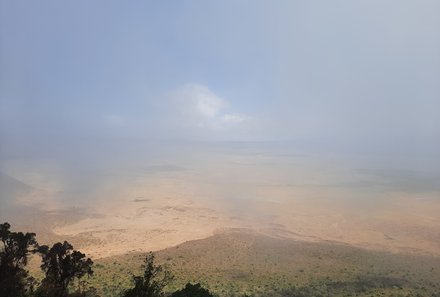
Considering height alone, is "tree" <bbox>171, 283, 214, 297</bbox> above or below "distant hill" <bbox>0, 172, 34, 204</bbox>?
below

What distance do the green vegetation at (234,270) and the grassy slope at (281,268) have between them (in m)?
0.08

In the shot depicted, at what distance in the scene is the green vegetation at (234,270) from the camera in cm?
2391

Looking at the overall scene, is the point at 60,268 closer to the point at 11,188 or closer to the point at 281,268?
the point at 281,268

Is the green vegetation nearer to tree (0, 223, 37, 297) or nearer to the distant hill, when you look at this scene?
tree (0, 223, 37, 297)

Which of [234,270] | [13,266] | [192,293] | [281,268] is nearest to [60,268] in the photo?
[13,266]

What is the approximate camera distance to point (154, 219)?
196ft

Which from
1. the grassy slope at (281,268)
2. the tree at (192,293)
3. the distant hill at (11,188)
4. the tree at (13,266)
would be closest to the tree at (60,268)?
the tree at (13,266)

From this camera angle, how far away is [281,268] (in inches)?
1486

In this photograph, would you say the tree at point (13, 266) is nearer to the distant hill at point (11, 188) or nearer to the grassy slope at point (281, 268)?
the grassy slope at point (281, 268)

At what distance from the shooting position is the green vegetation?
78.4 feet

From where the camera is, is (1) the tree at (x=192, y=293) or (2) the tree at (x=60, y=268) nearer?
(2) the tree at (x=60, y=268)

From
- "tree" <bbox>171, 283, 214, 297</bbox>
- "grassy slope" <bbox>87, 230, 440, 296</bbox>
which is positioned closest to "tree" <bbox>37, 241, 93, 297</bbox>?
"tree" <bbox>171, 283, 214, 297</bbox>

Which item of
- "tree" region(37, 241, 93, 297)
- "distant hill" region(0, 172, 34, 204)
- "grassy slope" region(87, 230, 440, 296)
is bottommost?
"grassy slope" region(87, 230, 440, 296)

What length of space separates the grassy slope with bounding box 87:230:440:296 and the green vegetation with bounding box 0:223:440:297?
0.08m
